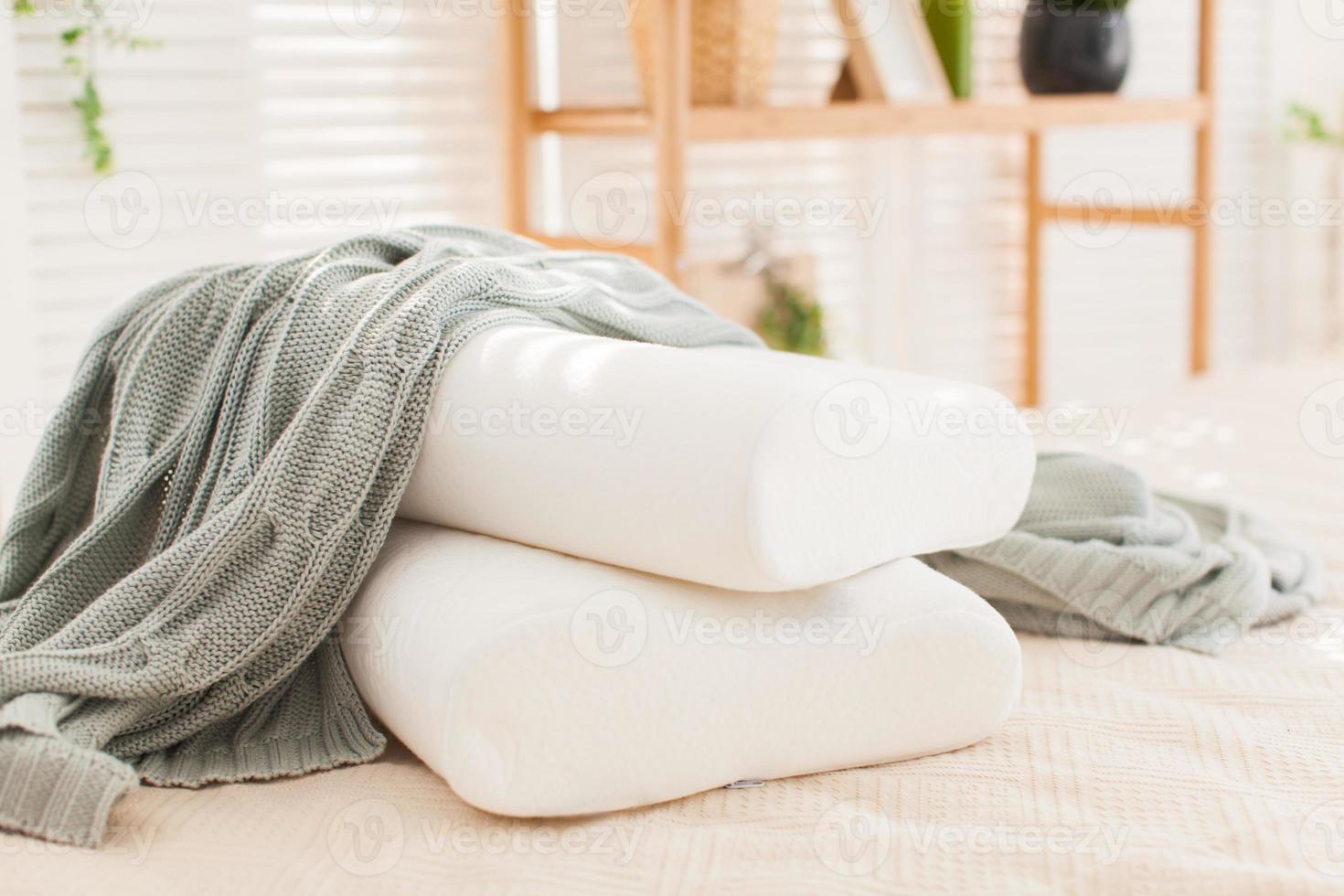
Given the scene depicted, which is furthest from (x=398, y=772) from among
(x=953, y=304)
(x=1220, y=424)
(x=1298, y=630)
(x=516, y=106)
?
(x=953, y=304)

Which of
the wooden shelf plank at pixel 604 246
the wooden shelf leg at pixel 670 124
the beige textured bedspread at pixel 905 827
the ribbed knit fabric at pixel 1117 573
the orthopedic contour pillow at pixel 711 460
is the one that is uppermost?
the wooden shelf leg at pixel 670 124

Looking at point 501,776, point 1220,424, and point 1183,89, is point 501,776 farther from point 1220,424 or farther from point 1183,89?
point 1183,89

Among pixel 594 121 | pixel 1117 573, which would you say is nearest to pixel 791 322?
pixel 594 121

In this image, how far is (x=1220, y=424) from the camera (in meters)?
1.82

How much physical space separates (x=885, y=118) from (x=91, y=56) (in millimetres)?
1168

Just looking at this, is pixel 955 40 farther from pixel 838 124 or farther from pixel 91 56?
pixel 91 56

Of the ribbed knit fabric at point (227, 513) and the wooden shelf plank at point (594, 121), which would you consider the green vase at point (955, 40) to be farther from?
the ribbed knit fabric at point (227, 513)

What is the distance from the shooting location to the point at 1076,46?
248 cm

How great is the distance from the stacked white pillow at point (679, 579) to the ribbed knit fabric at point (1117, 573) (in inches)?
7.2

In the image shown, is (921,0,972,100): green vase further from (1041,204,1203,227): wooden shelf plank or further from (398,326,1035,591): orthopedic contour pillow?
(398,326,1035,591): orthopedic contour pillow

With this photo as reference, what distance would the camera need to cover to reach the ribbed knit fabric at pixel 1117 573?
3.44ft

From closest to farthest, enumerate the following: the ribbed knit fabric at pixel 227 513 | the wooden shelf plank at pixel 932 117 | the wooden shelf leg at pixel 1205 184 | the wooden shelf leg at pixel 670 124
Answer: the ribbed knit fabric at pixel 227 513 < the wooden shelf leg at pixel 670 124 < the wooden shelf plank at pixel 932 117 < the wooden shelf leg at pixel 1205 184

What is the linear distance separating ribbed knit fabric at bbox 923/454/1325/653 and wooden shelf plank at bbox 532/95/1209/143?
1.08 m

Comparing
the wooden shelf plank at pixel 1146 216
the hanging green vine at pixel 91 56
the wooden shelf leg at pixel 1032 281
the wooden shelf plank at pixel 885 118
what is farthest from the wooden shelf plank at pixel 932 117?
the hanging green vine at pixel 91 56
